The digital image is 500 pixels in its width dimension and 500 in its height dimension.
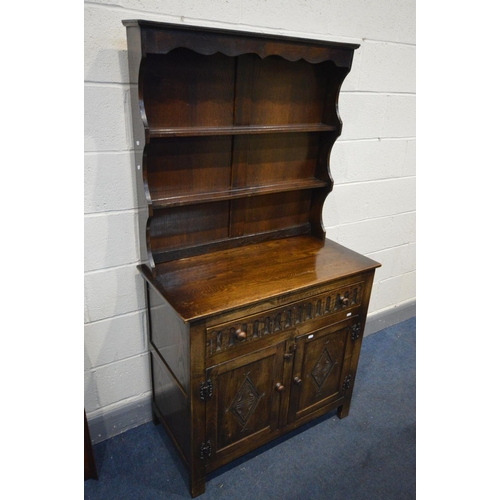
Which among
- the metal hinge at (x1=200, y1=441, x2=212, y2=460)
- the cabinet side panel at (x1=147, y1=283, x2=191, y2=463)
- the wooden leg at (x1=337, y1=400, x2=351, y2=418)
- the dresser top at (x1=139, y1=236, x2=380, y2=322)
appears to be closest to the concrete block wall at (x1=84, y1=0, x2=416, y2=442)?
the cabinet side panel at (x1=147, y1=283, x2=191, y2=463)

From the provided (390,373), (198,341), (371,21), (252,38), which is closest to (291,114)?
(252,38)

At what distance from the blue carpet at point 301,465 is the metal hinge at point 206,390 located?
0.50 meters

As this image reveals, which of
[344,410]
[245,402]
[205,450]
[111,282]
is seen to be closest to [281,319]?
[245,402]

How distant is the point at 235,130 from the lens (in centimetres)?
144

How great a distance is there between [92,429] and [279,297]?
109cm

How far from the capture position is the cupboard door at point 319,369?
163cm

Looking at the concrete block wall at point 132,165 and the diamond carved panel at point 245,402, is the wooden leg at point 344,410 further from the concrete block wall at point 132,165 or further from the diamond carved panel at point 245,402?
the concrete block wall at point 132,165

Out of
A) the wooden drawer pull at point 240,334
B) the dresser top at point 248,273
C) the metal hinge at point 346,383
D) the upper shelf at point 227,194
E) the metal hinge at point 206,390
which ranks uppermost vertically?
the upper shelf at point 227,194

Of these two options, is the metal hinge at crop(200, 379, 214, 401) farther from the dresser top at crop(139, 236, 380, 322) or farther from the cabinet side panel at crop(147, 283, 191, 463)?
the dresser top at crop(139, 236, 380, 322)

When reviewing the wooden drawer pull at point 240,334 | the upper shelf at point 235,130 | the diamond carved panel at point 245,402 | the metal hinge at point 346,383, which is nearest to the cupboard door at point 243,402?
the diamond carved panel at point 245,402

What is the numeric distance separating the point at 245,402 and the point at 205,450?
23cm

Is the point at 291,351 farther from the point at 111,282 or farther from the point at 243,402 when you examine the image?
the point at 111,282

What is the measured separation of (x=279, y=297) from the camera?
1402mm

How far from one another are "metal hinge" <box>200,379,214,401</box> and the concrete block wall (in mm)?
495
